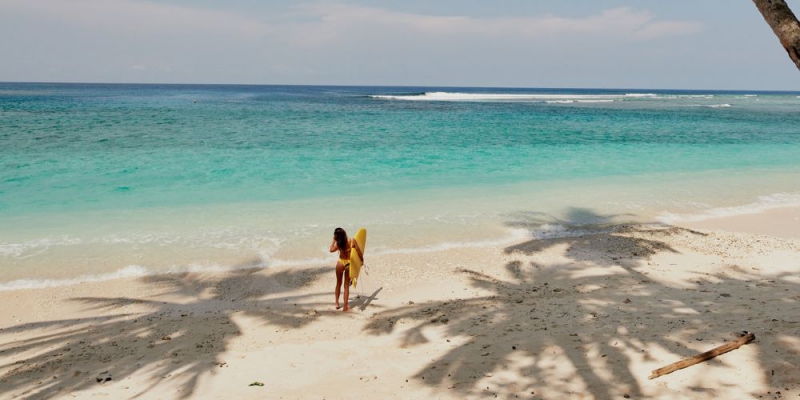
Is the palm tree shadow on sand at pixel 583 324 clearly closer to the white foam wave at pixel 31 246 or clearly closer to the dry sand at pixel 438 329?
the dry sand at pixel 438 329

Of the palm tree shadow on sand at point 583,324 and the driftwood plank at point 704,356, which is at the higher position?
the driftwood plank at point 704,356

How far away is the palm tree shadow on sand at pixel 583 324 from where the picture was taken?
4.60 meters

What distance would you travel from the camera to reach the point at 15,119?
112 feet

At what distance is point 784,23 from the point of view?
13.9 ft

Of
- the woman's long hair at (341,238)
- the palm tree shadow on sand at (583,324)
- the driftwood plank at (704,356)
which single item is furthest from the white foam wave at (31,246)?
the driftwood plank at (704,356)

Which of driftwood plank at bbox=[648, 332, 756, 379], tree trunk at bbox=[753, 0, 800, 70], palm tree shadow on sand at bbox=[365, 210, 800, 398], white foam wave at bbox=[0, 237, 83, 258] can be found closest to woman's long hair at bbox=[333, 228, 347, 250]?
palm tree shadow on sand at bbox=[365, 210, 800, 398]

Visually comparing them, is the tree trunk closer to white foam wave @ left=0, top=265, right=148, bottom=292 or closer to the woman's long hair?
the woman's long hair

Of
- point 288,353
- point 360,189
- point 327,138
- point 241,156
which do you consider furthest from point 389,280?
point 327,138

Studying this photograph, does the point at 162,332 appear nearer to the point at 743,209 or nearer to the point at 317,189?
the point at 317,189

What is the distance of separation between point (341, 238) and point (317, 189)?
8.44 m

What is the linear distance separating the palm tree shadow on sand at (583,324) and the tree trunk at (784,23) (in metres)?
2.56

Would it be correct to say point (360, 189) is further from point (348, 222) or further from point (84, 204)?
point (84, 204)

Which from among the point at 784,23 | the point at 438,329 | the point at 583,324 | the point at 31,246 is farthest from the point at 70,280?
the point at 784,23

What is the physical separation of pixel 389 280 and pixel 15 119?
36.5 m
